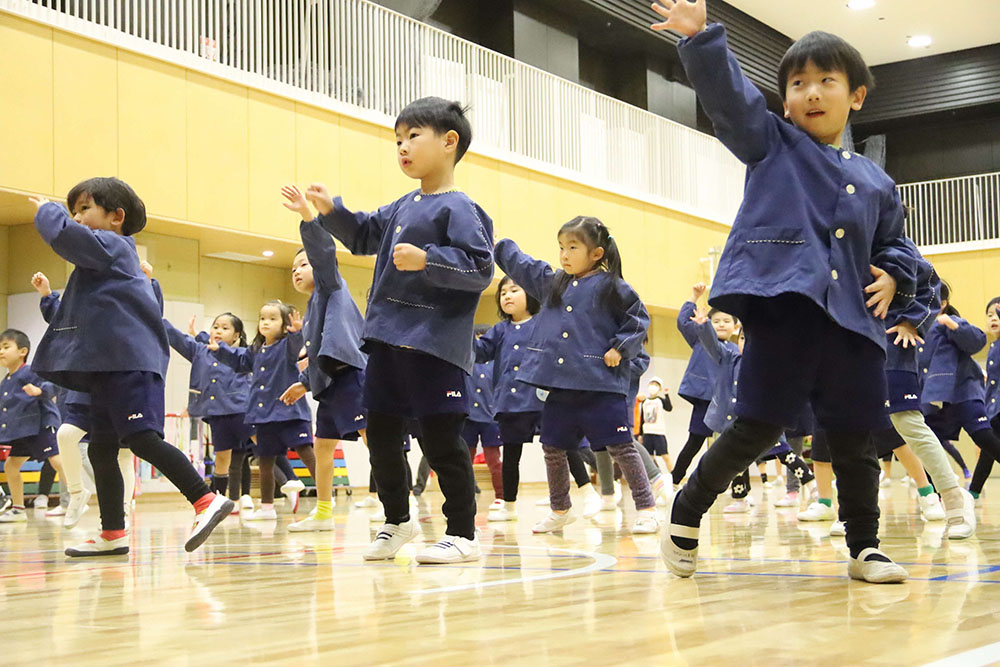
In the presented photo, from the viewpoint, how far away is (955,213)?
755 inches

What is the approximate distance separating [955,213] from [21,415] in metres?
16.2

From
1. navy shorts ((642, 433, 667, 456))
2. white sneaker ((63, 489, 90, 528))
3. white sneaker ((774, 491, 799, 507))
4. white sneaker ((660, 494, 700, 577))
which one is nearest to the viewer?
white sneaker ((660, 494, 700, 577))

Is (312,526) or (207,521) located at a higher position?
(207,521)

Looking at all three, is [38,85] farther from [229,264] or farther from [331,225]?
[331,225]

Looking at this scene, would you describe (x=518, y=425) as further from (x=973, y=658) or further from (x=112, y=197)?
(x=973, y=658)

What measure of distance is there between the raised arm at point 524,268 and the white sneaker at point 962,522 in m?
1.95

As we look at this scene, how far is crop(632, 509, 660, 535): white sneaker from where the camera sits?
471 centimetres

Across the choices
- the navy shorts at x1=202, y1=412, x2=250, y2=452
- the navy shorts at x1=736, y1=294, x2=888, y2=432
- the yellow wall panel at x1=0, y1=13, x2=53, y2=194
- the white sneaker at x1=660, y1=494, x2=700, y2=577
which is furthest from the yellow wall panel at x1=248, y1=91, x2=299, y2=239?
the navy shorts at x1=736, y1=294, x2=888, y2=432

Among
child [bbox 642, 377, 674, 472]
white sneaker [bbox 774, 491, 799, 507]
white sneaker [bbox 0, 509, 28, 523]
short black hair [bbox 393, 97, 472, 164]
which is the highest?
short black hair [bbox 393, 97, 472, 164]

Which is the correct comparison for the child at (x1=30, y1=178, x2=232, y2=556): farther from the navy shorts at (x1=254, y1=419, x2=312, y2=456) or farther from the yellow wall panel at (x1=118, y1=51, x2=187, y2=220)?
the yellow wall panel at (x1=118, y1=51, x2=187, y2=220)

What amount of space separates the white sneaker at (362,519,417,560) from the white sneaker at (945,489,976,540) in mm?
1987

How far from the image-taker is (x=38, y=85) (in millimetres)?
8695

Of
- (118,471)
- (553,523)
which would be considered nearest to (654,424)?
(553,523)

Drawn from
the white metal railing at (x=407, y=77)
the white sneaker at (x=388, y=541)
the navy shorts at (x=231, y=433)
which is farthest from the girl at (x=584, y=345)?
the white metal railing at (x=407, y=77)
